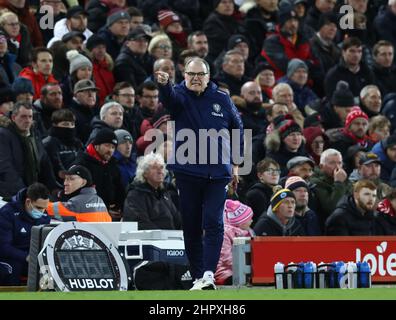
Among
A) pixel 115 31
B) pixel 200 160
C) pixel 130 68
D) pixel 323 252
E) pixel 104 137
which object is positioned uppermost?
pixel 115 31

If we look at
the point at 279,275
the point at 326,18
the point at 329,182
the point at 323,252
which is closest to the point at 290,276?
the point at 279,275

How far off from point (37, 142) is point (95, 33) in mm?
5029

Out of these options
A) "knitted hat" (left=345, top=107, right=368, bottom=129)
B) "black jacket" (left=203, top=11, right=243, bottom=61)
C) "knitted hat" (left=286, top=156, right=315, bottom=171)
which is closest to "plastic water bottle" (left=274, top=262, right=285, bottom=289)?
"knitted hat" (left=286, top=156, right=315, bottom=171)

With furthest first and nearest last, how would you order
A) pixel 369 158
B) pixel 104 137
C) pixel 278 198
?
1. pixel 369 158
2. pixel 104 137
3. pixel 278 198

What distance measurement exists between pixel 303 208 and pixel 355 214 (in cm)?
64

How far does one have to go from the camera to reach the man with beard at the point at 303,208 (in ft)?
56.2

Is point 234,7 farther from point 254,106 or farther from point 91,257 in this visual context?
point 91,257

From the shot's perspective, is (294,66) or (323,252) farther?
(294,66)

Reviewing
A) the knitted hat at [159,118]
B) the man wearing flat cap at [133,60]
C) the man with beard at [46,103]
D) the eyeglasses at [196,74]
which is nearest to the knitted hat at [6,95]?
the man with beard at [46,103]

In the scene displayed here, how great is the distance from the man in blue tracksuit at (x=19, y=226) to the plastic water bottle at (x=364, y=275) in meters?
3.50

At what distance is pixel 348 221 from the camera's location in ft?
56.1

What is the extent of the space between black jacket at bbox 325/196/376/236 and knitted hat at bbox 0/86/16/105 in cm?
424

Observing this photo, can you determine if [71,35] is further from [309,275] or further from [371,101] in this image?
[309,275]
